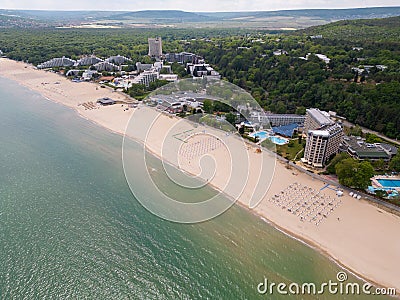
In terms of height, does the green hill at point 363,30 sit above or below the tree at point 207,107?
above

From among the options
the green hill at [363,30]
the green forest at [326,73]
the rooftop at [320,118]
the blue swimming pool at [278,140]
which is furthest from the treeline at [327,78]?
the blue swimming pool at [278,140]

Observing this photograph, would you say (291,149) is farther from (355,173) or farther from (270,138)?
(355,173)

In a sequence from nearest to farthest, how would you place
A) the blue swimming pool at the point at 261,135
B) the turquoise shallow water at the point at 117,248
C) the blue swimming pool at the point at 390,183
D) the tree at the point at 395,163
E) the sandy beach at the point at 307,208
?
the turquoise shallow water at the point at 117,248
the sandy beach at the point at 307,208
the blue swimming pool at the point at 390,183
the tree at the point at 395,163
the blue swimming pool at the point at 261,135

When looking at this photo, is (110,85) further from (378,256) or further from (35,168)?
(378,256)

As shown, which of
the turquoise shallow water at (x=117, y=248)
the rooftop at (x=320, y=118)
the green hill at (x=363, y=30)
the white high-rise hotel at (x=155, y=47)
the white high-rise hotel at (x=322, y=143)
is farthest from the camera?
the white high-rise hotel at (x=155, y=47)

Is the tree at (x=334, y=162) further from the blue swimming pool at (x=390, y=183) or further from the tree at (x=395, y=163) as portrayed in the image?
the tree at (x=395, y=163)

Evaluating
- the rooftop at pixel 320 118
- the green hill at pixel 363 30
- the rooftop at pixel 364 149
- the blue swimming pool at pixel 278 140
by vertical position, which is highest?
the green hill at pixel 363 30

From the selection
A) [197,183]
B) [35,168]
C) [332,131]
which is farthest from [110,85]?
[332,131]

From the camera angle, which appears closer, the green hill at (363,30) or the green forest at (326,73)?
the green forest at (326,73)
